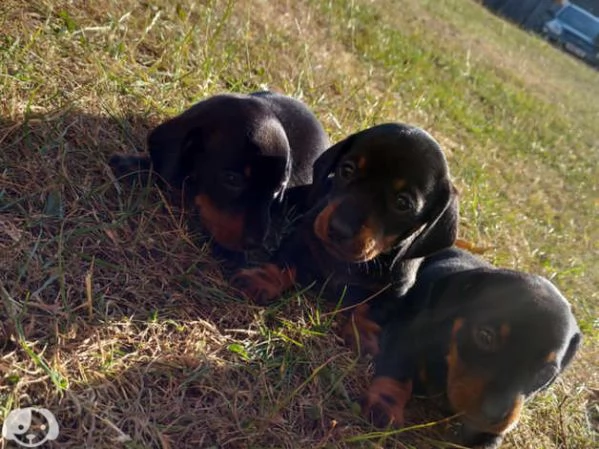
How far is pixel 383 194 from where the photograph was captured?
282 centimetres

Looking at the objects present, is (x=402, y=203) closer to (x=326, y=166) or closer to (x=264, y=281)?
(x=326, y=166)

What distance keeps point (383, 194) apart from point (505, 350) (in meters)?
0.83

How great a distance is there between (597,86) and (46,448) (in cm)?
1999

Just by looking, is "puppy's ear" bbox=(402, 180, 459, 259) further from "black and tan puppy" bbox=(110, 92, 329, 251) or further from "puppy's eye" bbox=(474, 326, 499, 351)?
"black and tan puppy" bbox=(110, 92, 329, 251)

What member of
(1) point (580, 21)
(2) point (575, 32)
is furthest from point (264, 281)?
(1) point (580, 21)

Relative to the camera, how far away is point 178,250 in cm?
312

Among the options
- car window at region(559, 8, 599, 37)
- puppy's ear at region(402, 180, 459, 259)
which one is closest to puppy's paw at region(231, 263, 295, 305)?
puppy's ear at region(402, 180, 459, 259)

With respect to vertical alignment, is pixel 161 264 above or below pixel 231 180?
below

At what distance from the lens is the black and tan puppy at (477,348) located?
2.57 m

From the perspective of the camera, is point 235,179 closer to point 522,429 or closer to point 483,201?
point 522,429

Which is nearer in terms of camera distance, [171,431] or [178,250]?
[171,431]

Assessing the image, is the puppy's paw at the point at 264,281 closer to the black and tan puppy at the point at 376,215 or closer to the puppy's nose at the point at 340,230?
the black and tan puppy at the point at 376,215

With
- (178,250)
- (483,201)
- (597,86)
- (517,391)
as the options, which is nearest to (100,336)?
(178,250)
